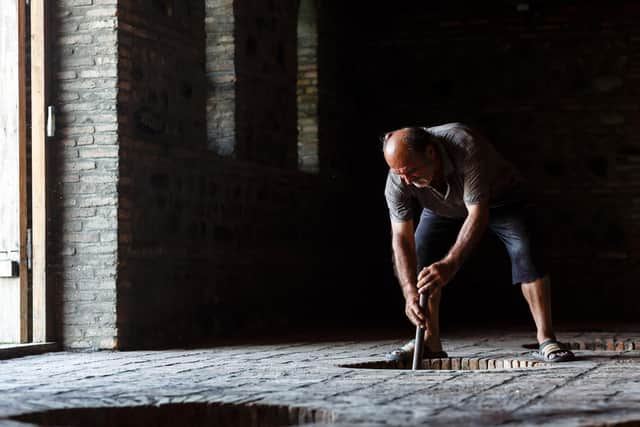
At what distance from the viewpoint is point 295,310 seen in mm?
9883

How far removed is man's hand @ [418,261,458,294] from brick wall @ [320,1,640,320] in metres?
5.62

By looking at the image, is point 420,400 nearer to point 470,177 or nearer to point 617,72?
point 470,177

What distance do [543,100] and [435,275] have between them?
6.17 m

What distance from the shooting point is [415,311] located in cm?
558

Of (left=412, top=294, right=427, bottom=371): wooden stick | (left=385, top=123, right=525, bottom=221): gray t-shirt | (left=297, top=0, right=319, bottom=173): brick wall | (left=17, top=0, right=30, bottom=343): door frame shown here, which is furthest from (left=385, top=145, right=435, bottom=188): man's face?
(left=297, top=0, right=319, bottom=173): brick wall

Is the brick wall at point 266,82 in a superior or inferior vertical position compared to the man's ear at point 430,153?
superior

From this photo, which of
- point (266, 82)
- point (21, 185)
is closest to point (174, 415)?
point (21, 185)

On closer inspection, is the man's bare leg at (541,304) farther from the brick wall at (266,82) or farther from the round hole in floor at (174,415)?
the brick wall at (266,82)

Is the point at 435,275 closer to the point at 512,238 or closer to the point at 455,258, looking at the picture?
the point at 455,258

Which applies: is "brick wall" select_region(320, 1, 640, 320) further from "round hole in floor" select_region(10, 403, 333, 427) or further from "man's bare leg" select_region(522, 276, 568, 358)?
"round hole in floor" select_region(10, 403, 333, 427)

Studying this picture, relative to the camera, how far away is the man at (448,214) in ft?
17.8

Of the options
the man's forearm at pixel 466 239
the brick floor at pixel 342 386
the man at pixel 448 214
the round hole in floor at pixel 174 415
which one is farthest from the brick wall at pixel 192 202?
the round hole in floor at pixel 174 415

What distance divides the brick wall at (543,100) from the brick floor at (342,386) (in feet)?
14.3

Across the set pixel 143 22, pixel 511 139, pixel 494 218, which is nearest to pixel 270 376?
pixel 494 218
